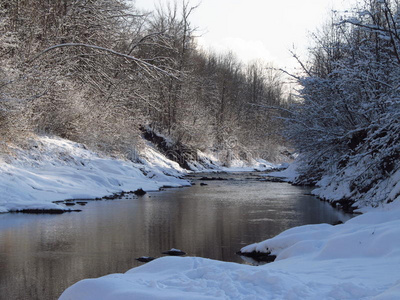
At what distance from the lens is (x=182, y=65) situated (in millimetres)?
39312

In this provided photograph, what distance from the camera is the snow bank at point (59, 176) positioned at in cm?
1377

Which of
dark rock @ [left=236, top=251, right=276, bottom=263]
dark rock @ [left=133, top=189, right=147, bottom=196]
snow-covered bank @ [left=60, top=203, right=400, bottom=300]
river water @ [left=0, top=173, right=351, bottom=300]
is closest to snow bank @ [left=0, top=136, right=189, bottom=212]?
dark rock @ [left=133, top=189, right=147, bottom=196]

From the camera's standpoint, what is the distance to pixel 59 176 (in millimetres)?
16812

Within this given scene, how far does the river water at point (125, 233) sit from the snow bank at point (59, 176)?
96cm

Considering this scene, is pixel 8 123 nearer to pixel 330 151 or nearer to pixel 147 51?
pixel 330 151

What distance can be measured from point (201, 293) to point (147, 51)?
3383 centimetres

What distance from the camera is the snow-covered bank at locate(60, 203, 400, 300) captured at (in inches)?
178

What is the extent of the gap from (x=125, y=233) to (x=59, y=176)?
6.91 m

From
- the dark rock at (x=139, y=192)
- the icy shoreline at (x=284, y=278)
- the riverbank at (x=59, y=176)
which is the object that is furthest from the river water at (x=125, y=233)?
the icy shoreline at (x=284, y=278)

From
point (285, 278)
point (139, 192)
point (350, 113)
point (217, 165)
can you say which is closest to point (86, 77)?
point (139, 192)

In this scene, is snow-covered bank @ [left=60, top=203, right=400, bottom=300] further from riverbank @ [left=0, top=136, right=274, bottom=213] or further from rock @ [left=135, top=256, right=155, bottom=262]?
riverbank @ [left=0, top=136, right=274, bottom=213]

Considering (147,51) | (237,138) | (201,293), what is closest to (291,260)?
(201,293)

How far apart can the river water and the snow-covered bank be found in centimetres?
172

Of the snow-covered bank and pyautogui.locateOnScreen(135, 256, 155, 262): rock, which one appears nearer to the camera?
the snow-covered bank
